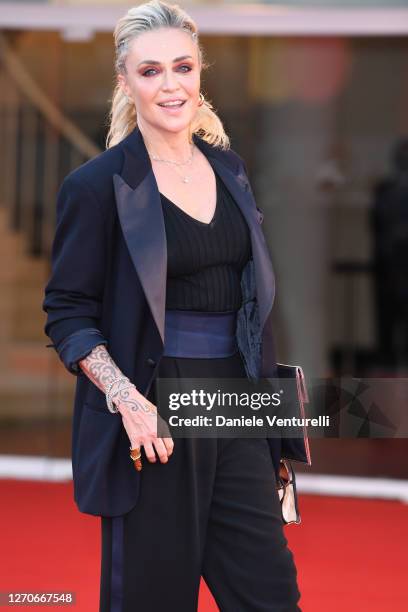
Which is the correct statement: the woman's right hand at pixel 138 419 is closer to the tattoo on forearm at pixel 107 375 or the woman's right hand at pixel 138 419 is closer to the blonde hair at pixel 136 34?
the tattoo on forearm at pixel 107 375

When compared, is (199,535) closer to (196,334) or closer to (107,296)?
(196,334)

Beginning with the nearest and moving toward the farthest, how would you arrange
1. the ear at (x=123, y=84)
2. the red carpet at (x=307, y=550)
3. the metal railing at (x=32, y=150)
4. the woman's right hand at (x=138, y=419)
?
1. the woman's right hand at (x=138, y=419)
2. the ear at (x=123, y=84)
3. the red carpet at (x=307, y=550)
4. the metal railing at (x=32, y=150)

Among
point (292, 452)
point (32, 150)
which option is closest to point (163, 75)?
point (292, 452)

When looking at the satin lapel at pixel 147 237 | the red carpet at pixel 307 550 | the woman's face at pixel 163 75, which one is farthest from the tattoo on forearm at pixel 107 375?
the red carpet at pixel 307 550

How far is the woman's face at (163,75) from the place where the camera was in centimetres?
230

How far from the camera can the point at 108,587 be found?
2229 millimetres

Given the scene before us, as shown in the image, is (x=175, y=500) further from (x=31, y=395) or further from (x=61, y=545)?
(x=31, y=395)

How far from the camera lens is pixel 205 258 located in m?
2.29

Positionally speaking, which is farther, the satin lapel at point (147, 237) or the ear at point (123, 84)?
the ear at point (123, 84)

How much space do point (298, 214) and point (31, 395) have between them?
2.42 m

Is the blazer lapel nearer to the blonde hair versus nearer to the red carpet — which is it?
the blonde hair

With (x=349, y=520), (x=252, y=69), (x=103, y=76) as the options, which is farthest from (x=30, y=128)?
(x=349, y=520)

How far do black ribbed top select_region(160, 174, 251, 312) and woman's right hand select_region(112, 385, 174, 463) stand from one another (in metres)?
0.21

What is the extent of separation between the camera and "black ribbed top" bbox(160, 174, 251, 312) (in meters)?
2.27
